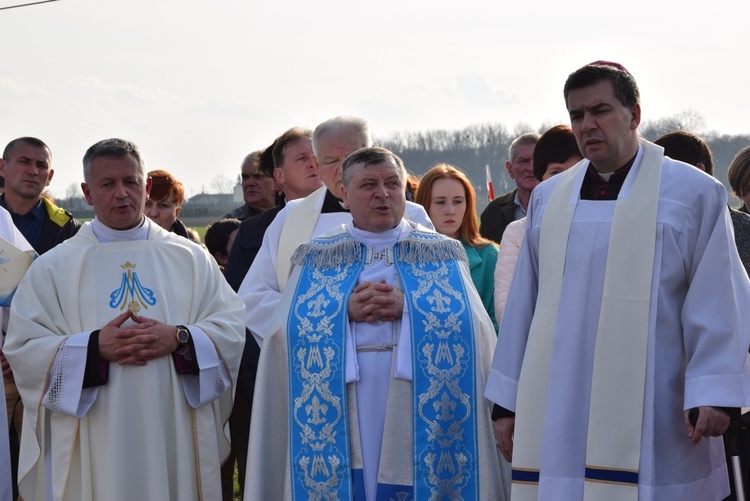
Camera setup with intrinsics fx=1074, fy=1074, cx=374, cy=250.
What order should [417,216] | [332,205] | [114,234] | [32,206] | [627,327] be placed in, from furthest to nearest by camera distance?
[32,206] < [332,205] < [417,216] < [114,234] < [627,327]

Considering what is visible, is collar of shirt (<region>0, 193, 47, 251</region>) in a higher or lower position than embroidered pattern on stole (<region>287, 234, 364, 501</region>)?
higher

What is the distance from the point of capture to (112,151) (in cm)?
570

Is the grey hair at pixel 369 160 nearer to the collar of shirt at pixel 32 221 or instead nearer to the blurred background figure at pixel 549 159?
the blurred background figure at pixel 549 159

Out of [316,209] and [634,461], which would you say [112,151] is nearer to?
[316,209]

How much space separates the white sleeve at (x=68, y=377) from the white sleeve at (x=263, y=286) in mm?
980

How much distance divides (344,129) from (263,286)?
103 cm

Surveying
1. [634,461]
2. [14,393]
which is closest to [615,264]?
[634,461]

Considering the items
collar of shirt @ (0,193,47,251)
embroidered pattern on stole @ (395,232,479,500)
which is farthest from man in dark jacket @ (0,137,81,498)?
embroidered pattern on stole @ (395,232,479,500)

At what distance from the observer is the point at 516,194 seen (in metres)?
8.03

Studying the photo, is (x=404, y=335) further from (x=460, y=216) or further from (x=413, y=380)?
(x=460, y=216)

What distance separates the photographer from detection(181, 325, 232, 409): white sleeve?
5.62 meters

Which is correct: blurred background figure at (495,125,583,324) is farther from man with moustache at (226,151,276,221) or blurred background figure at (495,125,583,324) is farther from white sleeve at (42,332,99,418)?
man with moustache at (226,151,276,221)

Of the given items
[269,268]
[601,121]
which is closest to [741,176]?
[601,121]

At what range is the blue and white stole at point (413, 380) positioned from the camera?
17.4ft
